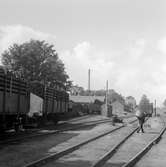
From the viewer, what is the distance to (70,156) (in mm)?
10719

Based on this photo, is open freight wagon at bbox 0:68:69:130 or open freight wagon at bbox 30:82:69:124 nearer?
open freight wagon at bbox 0:68:69:130

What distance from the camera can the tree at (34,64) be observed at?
6328 centimetres

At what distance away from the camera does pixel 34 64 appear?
6406 centimetres

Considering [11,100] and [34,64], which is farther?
[34,64]

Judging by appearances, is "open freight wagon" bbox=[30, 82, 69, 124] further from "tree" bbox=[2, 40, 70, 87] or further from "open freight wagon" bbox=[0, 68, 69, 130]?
"tree" bbox=[2, 40, 70, 87]

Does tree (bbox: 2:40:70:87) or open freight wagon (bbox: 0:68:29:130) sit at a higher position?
tree (bbox: 2:40:70:87)

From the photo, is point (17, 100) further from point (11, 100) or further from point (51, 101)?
point (51, 101)

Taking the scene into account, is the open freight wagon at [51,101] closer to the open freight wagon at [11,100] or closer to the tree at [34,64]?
the open freight wagon at [11,100]

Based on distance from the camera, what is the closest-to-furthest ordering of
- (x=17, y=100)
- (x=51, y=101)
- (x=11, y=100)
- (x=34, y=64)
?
1. (x=11, y=100)
2. (x=17, y=100)
3. (x=51, y=101)
4. (x=34, y=64)

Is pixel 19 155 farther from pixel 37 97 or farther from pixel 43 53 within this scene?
pixel 43 53

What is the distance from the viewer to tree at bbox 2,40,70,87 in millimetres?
63281

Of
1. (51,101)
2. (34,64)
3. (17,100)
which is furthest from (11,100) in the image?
(34,64)

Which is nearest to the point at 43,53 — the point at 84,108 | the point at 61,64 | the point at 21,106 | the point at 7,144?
the point at 61,64

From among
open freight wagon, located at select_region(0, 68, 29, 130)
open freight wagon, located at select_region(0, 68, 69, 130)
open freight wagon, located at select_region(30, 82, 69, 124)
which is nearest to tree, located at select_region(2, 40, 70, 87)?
open freight wagon, located at select_region(30, 82, 69, 124)
